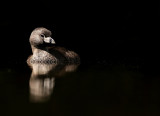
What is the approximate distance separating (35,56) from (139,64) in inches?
105

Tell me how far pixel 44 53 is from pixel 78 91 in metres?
4.48

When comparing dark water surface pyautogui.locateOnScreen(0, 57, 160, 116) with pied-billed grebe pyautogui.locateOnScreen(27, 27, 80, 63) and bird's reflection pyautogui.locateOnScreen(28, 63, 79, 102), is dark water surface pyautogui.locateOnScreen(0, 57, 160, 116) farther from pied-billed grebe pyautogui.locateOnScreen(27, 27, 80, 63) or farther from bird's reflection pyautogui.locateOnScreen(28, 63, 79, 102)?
pied-billed grebe pyautogui.locateOnScreen(27, 27, 80, 63)

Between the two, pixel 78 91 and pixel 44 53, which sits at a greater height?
pixel 78 91

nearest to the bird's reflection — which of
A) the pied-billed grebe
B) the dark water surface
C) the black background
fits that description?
the dark water surface

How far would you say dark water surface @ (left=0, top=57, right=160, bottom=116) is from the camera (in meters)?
5.97

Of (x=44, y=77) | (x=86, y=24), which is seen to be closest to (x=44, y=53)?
(x=44, y=77)

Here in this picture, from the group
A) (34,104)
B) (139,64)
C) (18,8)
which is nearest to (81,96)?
(34,104)

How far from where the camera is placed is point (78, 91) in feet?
24.1

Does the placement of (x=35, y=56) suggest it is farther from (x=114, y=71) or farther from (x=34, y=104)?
(x=34, y=104)

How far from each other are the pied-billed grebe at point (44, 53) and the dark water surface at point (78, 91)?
0.72 m

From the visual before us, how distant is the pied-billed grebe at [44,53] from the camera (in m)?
11.5

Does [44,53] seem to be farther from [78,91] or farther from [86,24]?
[86,24]

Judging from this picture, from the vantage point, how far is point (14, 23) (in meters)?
15.9

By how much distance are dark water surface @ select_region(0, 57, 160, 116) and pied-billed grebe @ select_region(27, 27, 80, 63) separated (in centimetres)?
72
